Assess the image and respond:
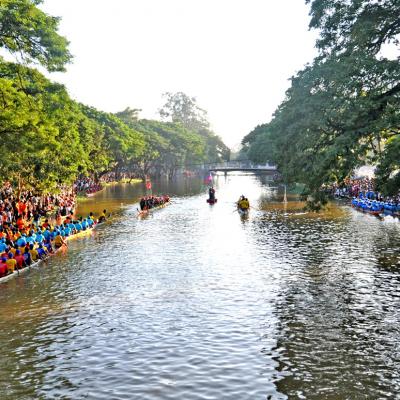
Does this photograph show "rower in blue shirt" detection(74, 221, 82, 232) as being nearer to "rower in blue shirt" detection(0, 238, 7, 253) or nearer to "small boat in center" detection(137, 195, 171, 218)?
"rower in blue shirt" detection(0, 238, 7, 253)

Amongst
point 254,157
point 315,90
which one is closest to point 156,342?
point 315,90

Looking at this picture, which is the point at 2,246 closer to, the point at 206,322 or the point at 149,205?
the point at 206,322

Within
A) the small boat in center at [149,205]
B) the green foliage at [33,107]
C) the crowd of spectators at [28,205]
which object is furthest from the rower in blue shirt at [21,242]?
the small boat in center at [149,205]

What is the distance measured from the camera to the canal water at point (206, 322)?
14.1 m

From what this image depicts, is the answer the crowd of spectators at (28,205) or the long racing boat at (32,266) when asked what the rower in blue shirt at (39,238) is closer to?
the long racing boat at (32,266)

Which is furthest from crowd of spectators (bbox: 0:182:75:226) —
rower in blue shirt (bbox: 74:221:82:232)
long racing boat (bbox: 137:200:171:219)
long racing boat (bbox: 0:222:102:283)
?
long racing boat (bbox: 137:200:171:219)

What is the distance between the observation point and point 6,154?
27.7 metres

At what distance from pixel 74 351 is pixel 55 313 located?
4213mm

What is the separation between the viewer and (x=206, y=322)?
61.7ft

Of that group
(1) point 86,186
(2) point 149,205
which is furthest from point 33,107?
(1) point 86,186

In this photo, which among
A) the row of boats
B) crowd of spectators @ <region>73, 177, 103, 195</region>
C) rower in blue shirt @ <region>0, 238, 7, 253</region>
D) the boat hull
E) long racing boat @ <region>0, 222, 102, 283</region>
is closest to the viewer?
long racing boat @ <region>0, 222, 102, 283</region>

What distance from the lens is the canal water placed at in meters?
14.1

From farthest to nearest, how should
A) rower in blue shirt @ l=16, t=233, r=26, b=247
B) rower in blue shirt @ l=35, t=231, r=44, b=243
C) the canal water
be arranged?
rower in blue shirt @ l=35, t=231, r=44, b=243
rower in blue shirt @ l=16, t=233, r=26, b=247
the canal water

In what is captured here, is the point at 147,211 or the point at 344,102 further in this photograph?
the point at 147,211
